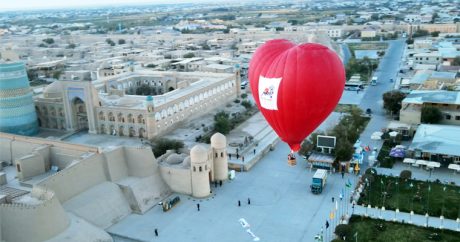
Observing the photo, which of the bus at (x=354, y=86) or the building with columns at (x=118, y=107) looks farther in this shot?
the bus at (x=354, y=86)

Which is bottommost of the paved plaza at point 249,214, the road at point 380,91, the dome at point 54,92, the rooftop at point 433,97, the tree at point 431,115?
the paved plaza at point 249,214

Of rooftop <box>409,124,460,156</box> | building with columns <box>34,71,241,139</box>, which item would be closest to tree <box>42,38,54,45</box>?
building with columns <box>34,71,241,139</box>

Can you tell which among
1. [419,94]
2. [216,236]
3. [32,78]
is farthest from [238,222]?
[32,78]

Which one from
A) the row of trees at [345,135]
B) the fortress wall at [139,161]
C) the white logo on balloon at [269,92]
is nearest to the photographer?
the white logo on balloon at [269,92]

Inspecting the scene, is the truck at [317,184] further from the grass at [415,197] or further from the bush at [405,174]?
the bush at [405,174]

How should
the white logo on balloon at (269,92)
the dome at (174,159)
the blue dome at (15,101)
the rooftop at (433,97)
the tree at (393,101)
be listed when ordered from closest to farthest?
→ the white logo on balloon at (269,92), the dome at (174,159), the rooftop at (433,97), the blue dome at (15,101), the tree at (393,101)

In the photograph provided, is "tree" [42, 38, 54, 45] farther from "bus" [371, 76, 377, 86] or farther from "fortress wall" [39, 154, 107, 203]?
"fortress wall" [39, 154, 107, 203]

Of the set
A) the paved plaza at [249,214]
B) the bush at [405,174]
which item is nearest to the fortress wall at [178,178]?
the paved plaza at [249,214]

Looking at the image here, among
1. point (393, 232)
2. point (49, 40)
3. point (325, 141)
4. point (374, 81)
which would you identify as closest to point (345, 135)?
point (325, 141)
